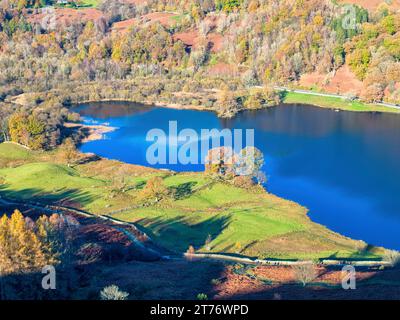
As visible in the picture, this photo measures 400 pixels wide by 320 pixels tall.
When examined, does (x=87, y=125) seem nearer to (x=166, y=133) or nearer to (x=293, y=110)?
(x=166, y=133)

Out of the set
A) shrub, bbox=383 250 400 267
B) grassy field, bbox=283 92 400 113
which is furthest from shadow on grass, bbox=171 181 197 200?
grassy field, bbox=283 92 400 113

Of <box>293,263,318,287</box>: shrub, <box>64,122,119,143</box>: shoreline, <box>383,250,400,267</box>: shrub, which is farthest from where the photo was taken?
<box>64,122,119,143</box>: shoreline

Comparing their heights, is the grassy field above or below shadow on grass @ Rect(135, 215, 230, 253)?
above

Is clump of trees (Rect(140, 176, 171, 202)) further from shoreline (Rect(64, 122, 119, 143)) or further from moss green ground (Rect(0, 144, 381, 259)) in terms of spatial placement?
shoreline (Rect(64, 122, 119, 143))

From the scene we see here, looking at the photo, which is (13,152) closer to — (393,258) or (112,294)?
(112,294)

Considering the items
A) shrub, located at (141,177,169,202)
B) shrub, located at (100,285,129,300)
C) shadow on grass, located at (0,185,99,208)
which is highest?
shrub, located at (100,285,129,300)
